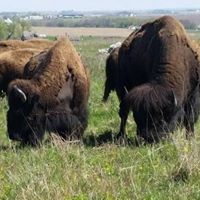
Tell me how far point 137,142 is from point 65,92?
1645 mm

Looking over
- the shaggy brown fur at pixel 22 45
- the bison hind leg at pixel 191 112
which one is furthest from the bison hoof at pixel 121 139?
the shaggy brown fur at pixel 22 45

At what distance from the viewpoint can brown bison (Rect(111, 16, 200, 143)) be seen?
10109 mm

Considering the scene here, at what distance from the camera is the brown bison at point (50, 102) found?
1093 cm

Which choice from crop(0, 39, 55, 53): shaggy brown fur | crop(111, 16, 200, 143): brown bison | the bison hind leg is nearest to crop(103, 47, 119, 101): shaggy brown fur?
crop(111, 16, 200, 143): brown bison

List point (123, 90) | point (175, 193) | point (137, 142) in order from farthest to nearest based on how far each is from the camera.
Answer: point (123, 90), point (137, 142), point (175, 193)

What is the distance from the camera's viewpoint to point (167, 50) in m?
10.7

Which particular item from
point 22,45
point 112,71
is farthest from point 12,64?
point 112,71

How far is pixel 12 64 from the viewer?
49.5ft

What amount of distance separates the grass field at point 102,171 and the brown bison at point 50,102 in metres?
0.70

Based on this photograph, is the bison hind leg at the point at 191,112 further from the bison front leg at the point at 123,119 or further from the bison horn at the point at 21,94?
the bison horn at the point at 21,94

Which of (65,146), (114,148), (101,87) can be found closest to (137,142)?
(114,148)

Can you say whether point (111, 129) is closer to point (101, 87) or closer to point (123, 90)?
point (123, 90)

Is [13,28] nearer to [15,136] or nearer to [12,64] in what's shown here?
[12,64]

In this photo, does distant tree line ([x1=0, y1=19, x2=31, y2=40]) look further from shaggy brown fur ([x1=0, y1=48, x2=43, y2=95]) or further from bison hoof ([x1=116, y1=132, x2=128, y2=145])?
bison hoof ([x1=116, y1=132, x2=128, y2=145])
